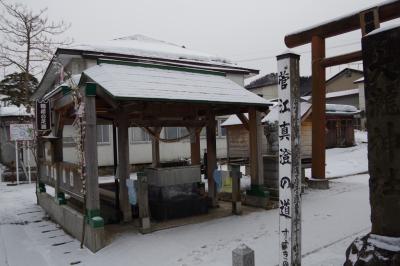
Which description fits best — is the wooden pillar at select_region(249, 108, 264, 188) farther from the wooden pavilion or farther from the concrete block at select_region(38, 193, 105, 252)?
the concrete block at select_region(38, 193, 105, 252)

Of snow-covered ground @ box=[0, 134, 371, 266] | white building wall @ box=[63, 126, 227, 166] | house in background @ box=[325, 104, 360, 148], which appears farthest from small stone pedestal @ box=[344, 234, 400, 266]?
house in background @ box=[325, 104, 360, 148]

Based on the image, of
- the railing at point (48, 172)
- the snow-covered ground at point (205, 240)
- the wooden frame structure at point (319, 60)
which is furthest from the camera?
the wooden frame structure at point (319, 60)

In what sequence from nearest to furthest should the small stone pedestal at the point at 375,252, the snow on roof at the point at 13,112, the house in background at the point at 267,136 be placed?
the small stone pedestal at the point at 375,252 → the house in background at the point at 267,136 → the snow on roof at the point at 13,112

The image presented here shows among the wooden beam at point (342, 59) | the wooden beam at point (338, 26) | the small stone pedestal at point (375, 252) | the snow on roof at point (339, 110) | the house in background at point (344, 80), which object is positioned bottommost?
the small stone pedestal at point (375, 252)

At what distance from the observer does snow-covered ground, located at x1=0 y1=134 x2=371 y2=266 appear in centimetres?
581

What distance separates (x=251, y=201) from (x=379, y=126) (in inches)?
254

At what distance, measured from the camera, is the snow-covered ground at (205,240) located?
5.81m

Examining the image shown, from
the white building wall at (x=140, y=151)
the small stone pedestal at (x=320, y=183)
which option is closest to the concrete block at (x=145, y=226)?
the small stone pedestal at (x=320, y=183)

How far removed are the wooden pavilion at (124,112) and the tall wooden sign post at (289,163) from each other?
3.12 meters

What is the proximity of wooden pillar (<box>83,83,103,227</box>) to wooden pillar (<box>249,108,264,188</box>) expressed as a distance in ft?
14.5

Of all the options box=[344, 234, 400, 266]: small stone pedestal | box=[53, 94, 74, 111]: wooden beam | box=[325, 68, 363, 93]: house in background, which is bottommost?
box=[344, 234, 400, 266]: small stone pedestal

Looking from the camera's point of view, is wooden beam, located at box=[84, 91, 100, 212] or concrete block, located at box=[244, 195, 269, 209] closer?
wooden beam, located at box=[84, 91, 100, 212]

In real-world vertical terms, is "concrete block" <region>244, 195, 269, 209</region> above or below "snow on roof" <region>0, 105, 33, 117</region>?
below

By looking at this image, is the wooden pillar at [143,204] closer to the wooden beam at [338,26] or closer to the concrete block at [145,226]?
the concrete block at [145,226]
